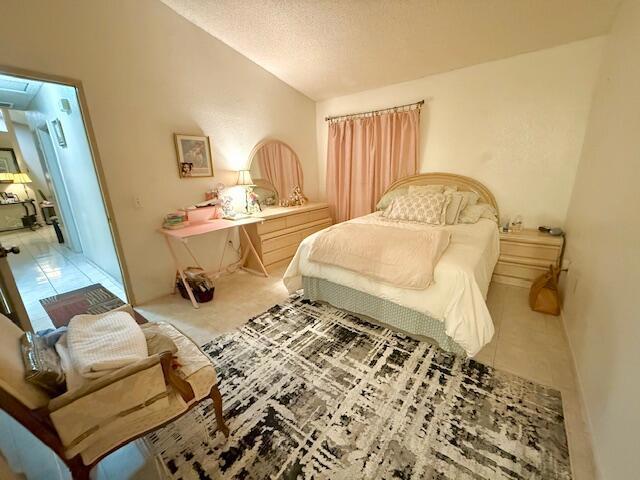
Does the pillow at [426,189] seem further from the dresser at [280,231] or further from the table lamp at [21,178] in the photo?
the table lamp at [21,178]

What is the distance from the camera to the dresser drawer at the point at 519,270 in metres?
2.59

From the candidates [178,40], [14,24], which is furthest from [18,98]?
[178,40]

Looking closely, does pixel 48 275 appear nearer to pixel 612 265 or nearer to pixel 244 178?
pixel 244 178

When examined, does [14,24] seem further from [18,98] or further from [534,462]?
[534,462]

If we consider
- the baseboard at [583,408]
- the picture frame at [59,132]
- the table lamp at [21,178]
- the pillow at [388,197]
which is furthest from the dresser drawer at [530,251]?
the table lamp at [21,178]

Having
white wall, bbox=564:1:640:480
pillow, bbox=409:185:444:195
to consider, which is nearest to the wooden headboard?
pillow, bbox=409:185:444:195

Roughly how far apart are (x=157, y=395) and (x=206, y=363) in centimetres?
23

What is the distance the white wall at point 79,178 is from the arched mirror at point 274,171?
174cm

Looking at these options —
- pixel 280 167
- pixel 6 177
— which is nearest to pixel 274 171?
pixel 280 167

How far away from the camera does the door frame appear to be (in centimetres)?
189

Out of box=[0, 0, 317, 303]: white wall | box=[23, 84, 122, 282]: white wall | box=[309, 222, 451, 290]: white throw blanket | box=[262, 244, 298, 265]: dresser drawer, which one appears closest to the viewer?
box=[309, 222, 451, 290]: white throw blanket

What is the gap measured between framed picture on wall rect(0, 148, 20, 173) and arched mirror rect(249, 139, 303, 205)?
6789 millimetres

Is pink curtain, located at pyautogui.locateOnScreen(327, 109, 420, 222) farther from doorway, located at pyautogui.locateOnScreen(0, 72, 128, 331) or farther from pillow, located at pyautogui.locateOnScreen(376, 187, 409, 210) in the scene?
doorway, located at pyautogui.locateOnScreen(0, 72, 128, 331)

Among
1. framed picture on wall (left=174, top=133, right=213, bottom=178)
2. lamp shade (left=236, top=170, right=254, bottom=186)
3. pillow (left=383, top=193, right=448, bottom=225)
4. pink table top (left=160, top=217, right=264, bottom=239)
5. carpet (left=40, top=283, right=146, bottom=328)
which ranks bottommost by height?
carpet (left=40, top=283, right=146, bottom=328)
